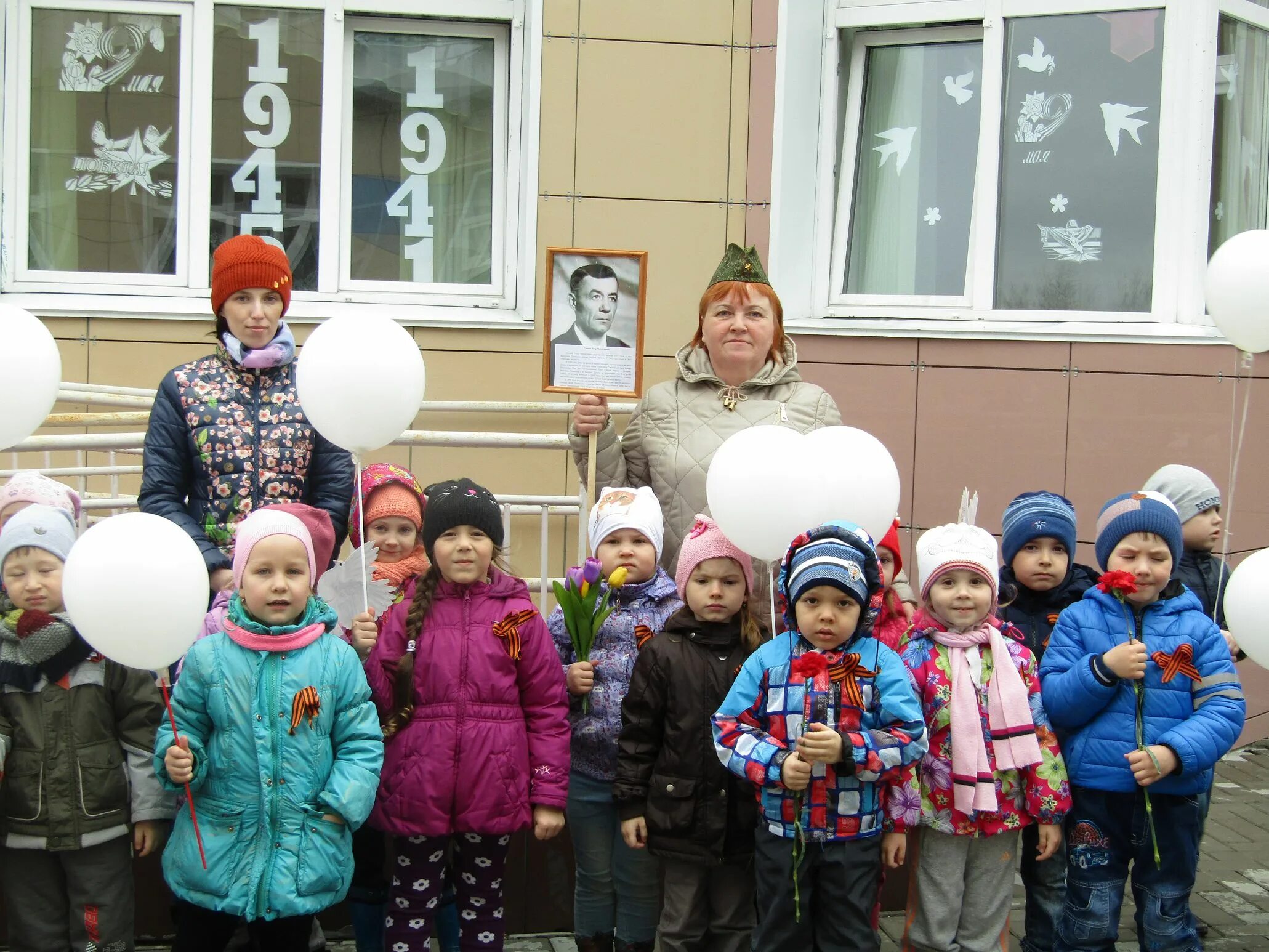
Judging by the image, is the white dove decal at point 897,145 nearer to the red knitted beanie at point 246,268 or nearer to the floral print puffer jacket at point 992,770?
the floral print puffer jacket at point 992,770

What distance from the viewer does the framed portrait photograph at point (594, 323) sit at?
392 cm

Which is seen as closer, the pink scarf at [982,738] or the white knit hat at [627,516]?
the pink scarf at [982,738]

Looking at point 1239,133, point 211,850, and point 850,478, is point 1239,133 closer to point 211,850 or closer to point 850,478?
point 850,478

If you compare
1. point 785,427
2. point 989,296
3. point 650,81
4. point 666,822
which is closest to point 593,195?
point 650,81

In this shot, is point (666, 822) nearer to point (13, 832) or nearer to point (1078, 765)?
point (1078, 765)

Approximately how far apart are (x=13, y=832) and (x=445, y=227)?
3.91 m

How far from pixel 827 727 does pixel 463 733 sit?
3.09 feet

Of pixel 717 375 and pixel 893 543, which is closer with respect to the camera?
pixel 893 543

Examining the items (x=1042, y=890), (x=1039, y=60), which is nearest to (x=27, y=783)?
(x=1042, y=890)

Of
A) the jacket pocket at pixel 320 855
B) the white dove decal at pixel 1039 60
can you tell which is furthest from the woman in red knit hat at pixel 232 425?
the white dove decal at pixel 1039 60

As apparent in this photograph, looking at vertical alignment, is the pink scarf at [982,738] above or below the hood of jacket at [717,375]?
below

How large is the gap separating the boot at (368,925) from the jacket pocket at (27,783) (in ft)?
3.06

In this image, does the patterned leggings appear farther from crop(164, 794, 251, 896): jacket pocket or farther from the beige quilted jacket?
the beige quilted jacket

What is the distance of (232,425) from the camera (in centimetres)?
361
